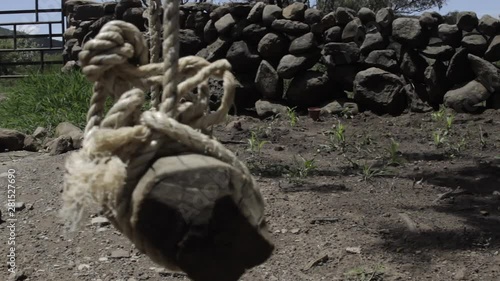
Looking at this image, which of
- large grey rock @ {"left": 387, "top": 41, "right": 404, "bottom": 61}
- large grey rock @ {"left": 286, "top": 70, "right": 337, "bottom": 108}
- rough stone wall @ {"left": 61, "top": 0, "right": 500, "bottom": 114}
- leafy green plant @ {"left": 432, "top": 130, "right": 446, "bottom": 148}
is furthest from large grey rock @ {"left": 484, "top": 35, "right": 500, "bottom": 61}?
leafy green plant @ {"left": 432, "top": 130, "right": 446, "bottom": 148}

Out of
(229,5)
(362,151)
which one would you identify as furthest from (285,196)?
(229,5)

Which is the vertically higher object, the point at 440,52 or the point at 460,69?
the point at 440,52

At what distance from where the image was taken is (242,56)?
7496 mm

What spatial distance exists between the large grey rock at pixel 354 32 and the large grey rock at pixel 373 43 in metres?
0.07

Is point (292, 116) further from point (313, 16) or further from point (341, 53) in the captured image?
point (313, 16)

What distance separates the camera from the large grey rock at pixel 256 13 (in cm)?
753

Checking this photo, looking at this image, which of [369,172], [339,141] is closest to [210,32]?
[339,141]

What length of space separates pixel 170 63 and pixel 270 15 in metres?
6.45

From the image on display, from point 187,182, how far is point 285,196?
9.32 feet

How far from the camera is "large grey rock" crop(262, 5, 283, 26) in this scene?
7.42 meters

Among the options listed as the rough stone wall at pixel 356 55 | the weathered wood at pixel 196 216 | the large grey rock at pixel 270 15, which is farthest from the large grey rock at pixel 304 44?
the weathered wood at pixel 196 216

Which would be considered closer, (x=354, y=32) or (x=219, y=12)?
(x=354, y=32)

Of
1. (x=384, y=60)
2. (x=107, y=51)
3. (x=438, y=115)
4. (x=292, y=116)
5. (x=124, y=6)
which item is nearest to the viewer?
(x=107, y=51)

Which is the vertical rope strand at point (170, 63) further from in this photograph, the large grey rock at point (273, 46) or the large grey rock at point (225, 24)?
the large grey rock at point (225, 24)
